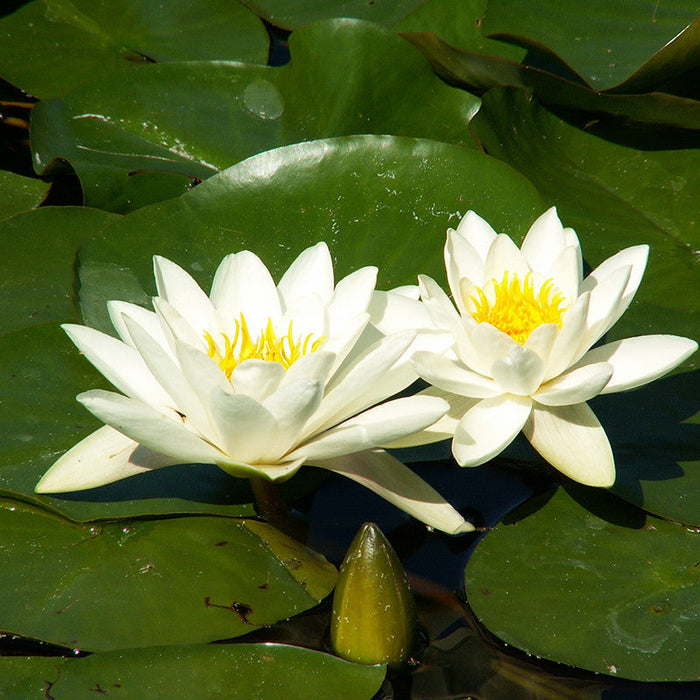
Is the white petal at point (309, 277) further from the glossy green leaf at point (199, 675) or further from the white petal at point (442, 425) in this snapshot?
the glossy green leaf at point (199, 675)

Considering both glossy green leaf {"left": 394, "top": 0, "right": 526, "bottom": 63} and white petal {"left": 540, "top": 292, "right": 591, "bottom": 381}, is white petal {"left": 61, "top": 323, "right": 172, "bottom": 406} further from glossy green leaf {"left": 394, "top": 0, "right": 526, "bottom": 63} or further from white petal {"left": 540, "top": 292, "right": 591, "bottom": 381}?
glossy green leaf {"left": 394, "top": 0, "right": 526, "bottom": 63}

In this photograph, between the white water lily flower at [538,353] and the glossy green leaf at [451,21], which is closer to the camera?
the white water lily flower at [538,353]

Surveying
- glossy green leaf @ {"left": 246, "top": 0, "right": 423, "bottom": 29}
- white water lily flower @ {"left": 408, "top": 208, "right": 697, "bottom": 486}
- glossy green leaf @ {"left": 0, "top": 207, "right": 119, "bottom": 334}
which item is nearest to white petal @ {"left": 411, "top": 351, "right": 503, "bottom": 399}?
white water lily flower @ {"left": 408, "top": 208, "right": 697, "bottom": 486}

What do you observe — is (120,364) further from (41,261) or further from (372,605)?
(41,261)

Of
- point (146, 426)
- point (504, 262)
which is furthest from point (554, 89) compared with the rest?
point (146, 426)

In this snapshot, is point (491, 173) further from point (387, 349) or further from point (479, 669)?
point (479, 669)

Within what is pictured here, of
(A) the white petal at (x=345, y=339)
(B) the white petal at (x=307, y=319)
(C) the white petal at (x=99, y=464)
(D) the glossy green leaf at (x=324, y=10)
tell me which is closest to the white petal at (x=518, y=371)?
(A) the white petal at (x=345, y=339)

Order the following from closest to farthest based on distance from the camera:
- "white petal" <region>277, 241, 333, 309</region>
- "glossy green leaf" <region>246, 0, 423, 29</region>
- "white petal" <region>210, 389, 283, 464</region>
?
"white petal" <region>210, 389, 283, 464</region>, "white petal" <region>277, 241, 333, 309</region>, "glossy green leaf" <region>246, 0, 423, 29</region>
